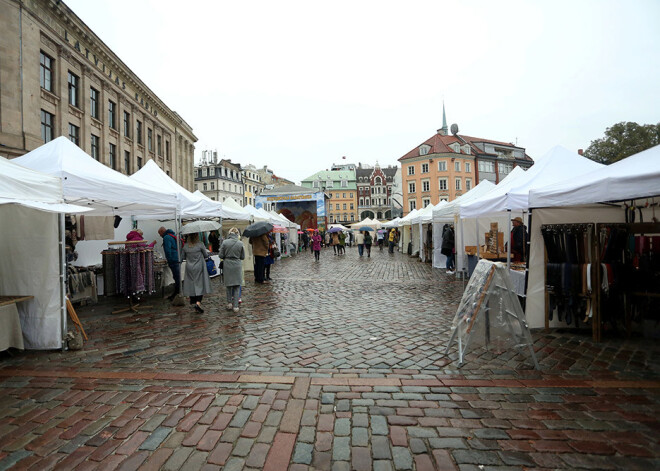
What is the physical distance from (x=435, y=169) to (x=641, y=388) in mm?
56697

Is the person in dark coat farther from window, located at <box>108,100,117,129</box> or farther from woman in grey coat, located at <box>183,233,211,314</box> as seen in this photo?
window, located at <box>108,100,117,129</box>

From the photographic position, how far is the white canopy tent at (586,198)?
12.0 ft

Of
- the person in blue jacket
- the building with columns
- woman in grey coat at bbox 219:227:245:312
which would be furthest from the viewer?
the building with columns

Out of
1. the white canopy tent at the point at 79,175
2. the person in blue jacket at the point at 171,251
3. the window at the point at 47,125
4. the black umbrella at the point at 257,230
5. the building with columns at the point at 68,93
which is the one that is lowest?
the person in blue jacket at the point at 171,251

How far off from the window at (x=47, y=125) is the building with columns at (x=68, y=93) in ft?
0.19

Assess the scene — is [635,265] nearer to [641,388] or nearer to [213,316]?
[641,388]

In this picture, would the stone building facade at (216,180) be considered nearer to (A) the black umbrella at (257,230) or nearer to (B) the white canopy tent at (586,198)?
(A) the black umbrella at (257,230)

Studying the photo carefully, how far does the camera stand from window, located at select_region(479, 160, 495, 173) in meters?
59.4

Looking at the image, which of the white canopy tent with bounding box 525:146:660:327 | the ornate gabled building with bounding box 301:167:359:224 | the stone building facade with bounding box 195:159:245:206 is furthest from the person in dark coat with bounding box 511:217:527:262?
the ornate gabled building with bounding box 301:167:359:224

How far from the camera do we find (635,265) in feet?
16.3

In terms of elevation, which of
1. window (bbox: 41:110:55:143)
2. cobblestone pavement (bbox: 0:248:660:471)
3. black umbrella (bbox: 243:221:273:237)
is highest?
window (bbox: 41:110:55:143)

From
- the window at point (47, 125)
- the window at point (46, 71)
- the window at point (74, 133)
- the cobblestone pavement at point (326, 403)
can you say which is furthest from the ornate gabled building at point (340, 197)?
the cobblestone pavement at point (326, 403)

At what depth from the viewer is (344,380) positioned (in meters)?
3.67

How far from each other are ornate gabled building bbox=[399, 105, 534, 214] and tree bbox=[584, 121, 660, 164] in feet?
82.1
